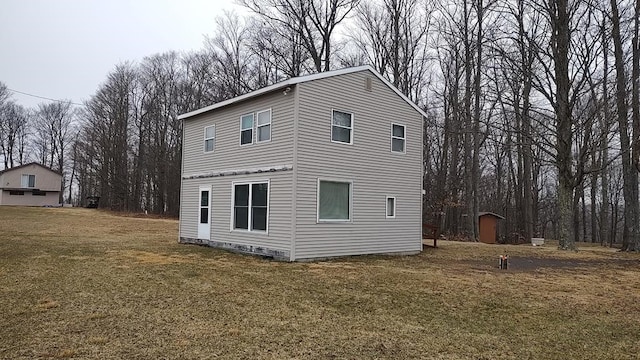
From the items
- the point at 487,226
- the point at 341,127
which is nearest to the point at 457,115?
the point at 487,226

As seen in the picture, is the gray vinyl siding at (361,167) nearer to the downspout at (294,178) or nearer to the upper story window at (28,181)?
the downspout at (294,178)

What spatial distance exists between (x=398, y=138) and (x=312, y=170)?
375cm

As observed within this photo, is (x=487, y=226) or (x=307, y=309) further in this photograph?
(x=487, y=226)

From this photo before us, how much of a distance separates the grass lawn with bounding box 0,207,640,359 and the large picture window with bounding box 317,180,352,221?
131cm

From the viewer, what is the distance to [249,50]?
31125mm

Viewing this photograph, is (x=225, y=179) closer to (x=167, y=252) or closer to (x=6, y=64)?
(x=167, y=252)

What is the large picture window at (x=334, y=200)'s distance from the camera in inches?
468

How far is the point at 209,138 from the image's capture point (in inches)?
587

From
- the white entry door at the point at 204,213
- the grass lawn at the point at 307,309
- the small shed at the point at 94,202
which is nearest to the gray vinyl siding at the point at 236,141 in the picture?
the white entry door at the point at 204,213

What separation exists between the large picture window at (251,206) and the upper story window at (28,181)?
39.0m

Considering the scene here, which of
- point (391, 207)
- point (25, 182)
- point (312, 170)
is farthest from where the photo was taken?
point (25, 182)

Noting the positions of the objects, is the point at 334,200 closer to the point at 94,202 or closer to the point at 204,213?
the point at 204,213

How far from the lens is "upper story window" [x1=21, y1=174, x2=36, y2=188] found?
42.6 meters

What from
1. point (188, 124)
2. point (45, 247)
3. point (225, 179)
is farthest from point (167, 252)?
point (188, 124)
